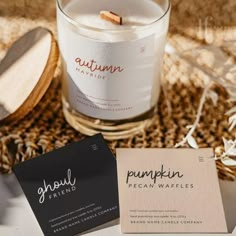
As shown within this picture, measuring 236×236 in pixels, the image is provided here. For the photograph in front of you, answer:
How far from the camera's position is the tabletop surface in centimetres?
63

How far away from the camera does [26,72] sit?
736mm

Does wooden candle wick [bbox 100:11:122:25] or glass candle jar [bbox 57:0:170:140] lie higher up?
wooden candle wick [bbox 100:11:122:25]

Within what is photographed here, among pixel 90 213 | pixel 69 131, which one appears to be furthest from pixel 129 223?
pixel 69 131

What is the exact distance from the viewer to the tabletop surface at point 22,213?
0.63 metres

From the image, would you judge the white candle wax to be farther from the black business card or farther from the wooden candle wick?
the black business card

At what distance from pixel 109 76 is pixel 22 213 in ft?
0.55

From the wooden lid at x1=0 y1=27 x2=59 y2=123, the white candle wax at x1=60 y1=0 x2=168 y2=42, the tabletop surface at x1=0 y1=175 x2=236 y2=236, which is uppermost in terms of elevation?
the white candle wax at x1=60 y1=0 x2=168 y2=42

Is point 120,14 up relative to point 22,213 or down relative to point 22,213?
up

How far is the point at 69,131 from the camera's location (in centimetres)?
73

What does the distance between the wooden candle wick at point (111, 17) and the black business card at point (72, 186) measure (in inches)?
5.5

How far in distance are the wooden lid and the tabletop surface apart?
8 cm

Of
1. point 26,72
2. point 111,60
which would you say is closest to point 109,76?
point 111,60

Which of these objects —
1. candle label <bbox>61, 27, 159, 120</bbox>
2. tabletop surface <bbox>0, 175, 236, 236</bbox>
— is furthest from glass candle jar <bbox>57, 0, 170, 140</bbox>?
tabletop surface <bbox>0, 175, 236, 236</bbox>

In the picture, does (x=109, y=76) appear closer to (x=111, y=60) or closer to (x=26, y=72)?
(x=111, y=60)
